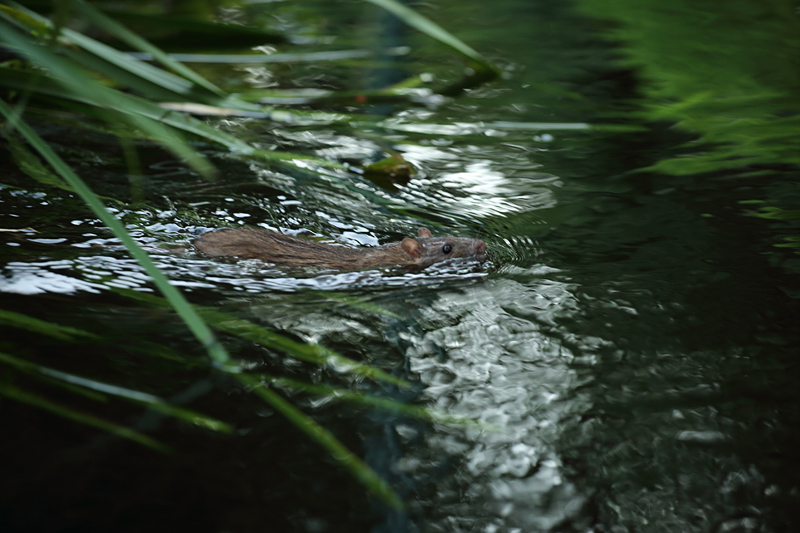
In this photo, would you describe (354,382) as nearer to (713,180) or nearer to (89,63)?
(89,63)

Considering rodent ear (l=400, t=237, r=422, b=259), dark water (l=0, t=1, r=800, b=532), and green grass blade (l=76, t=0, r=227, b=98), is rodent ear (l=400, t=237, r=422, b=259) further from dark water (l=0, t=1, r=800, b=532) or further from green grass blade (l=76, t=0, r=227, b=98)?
green grass blade (l=76, t=0, r=227, b=98)

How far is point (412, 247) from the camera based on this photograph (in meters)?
3.68

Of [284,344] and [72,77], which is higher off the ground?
[72,77]

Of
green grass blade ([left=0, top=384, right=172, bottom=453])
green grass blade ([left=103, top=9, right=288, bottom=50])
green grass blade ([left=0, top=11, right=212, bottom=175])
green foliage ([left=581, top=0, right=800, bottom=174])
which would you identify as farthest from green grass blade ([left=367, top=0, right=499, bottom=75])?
green grass blade ([left=0, top=384, right=172, bottom=453])

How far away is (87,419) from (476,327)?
4.36 ft

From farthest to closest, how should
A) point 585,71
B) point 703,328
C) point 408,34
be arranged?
1. point 408,34
2. point 585,71
3. point 703,328

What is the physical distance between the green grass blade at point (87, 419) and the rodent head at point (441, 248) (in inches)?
72.5

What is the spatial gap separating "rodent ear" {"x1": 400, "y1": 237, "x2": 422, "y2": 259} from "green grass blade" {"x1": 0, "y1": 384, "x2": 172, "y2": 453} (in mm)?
1869

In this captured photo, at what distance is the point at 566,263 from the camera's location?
332 centimetres

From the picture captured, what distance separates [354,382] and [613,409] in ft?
2.44

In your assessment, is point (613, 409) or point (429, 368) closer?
point (613, 409)

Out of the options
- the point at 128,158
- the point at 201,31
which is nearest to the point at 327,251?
the point at 128,158

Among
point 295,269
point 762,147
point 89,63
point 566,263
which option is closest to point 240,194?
point 295,269

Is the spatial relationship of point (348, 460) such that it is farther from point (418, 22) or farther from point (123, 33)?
point (418, 22)
